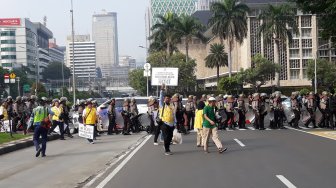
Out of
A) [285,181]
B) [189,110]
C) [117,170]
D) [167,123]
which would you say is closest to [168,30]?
[189,110]

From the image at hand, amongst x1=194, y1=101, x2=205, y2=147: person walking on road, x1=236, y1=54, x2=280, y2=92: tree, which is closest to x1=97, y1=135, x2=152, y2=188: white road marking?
x1=194, y1=101, x2=205, y2=147: person walking on road

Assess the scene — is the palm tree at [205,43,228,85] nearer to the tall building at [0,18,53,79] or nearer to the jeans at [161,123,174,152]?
the tall building at [0,18,53,79]

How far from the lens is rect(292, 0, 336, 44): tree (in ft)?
68.0

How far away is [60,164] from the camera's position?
1334cm

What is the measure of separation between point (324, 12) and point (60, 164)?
13.8m

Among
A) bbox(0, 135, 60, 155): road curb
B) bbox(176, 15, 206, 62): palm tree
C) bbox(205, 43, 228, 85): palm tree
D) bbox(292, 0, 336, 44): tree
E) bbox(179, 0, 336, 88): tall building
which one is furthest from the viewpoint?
bbox(205, 43, 228, 85): palm tree

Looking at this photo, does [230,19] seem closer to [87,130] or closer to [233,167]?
[87,130]

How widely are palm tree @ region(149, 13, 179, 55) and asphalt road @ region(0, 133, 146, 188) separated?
57.2m

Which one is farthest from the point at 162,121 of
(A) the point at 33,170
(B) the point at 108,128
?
(B) the point at 108,128

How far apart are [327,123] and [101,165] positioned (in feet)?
46.8

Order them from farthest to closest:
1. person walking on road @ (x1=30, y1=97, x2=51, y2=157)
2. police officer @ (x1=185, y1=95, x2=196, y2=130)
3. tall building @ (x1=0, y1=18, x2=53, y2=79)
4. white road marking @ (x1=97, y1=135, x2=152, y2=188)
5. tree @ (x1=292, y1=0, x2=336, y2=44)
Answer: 1. tall building @ (x1=0, y1=18, x2=53, y2=79)
2. police officer @ (x1=185, y1=95, x2=196, y2=130)
3. tree @ (x1=292, y1=0, x2=336, y2=44)
4. person walking on road @ (x1=30, y1=97, x2=51, y2=157)
5. white road marking @ (x1=97, y1=135, x2=152, y2=188)

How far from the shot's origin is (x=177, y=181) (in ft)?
32.3

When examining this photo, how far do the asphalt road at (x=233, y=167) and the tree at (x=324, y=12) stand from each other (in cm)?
620

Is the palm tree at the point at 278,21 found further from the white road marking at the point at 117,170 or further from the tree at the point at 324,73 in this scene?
the white road marking at the point at 117,170
